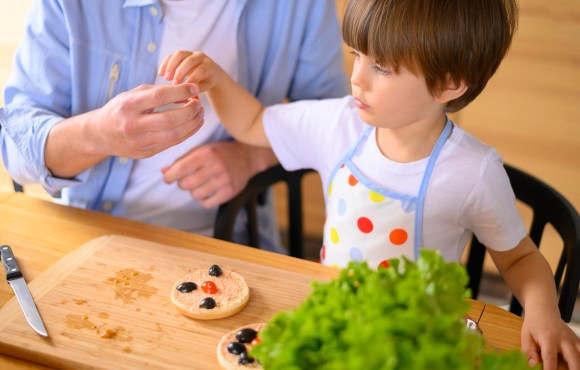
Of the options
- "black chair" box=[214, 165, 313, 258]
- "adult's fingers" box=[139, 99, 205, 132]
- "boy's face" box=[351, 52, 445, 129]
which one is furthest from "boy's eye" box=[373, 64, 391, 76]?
"black chair" box=[214, 165, 313, 258]

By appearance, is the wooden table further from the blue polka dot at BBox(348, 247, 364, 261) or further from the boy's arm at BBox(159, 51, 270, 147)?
the boy's arm at BBox(159, 51, 270, 147)

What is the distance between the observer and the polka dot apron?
1.21 meters

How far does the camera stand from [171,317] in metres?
0.99

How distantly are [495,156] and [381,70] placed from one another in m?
0.27

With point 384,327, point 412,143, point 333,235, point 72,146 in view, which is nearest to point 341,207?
point 333,235

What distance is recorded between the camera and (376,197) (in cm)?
123

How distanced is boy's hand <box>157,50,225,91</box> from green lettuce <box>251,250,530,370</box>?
0.61m

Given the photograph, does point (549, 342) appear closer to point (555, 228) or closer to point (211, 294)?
point (555, 228)

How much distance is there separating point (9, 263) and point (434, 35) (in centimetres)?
76

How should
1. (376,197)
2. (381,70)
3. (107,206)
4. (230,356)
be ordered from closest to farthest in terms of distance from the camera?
1. (230,356)
2. (381,70)
3. (376,197)
4. (107,206)

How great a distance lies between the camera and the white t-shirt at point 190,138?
4.66 ft

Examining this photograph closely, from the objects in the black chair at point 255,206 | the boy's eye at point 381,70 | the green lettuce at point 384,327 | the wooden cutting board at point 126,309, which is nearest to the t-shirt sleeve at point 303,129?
the black chair at point 255,206

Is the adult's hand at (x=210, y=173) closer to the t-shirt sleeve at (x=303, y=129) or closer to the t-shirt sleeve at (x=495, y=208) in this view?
the t-shirt sleeve at (x=303, y=129)

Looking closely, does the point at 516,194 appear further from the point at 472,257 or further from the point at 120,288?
the point at 120,288
